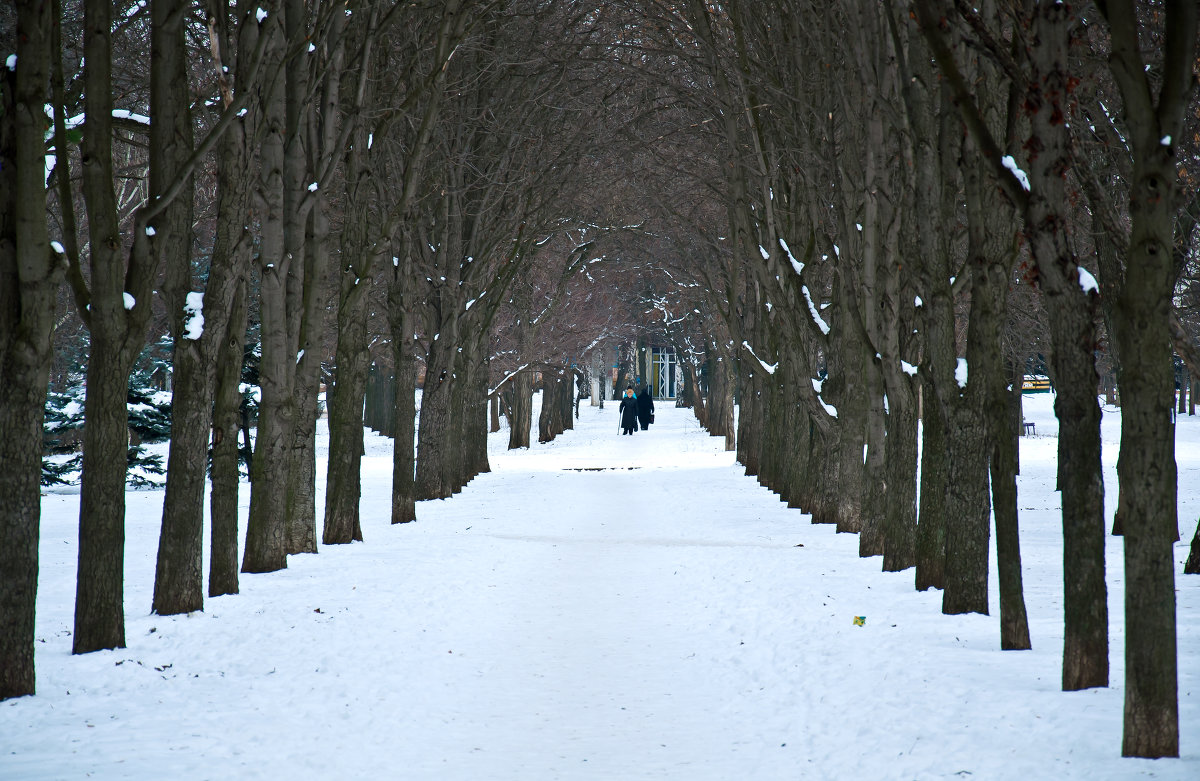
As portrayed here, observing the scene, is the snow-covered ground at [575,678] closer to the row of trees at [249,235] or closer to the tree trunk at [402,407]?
the row of trees at [249,235]

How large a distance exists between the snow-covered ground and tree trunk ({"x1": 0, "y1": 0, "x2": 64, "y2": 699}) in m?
0.42

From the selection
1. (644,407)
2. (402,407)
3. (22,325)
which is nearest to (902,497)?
(22,325)

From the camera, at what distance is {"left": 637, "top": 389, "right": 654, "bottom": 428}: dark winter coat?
48344 millimetres

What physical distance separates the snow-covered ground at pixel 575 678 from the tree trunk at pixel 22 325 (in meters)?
0.42

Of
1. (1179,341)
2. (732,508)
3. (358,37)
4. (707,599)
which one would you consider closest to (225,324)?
(707,599)

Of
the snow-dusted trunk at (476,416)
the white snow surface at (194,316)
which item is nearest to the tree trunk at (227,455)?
the white snow surface at (194,316)

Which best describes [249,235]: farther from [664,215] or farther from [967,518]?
[664,215]

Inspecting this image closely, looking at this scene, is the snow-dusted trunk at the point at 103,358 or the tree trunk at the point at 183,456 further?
the tree trunk at the point at 183,456

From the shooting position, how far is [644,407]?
48.8 meters

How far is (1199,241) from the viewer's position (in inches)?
669

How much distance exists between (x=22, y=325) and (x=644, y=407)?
43.3 m

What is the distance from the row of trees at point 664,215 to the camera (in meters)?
5.39

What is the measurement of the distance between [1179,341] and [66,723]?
32.1 feet

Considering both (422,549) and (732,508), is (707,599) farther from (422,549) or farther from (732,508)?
(732,508)
